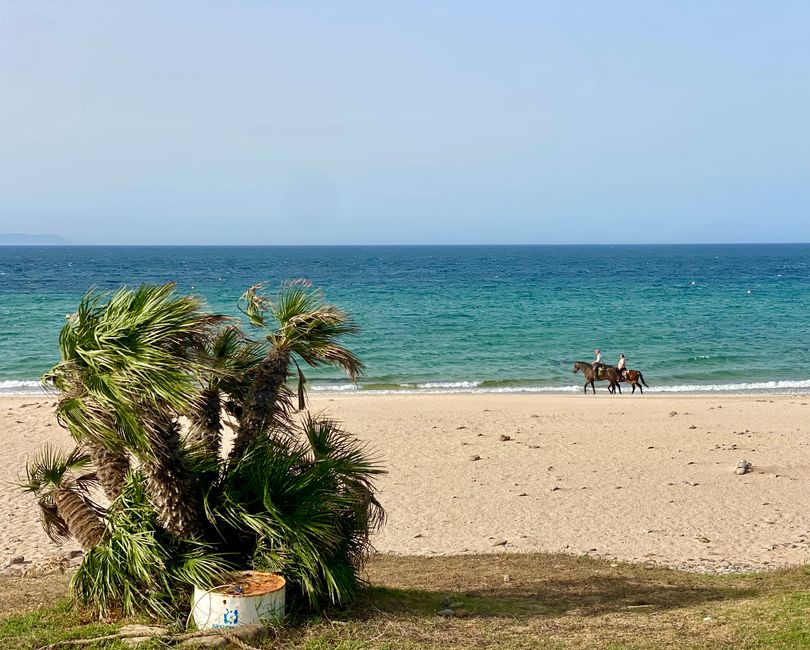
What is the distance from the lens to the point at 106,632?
6699 millimetres

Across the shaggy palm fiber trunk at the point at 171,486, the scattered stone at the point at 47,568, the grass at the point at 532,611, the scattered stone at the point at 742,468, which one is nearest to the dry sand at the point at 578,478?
the scattered stone at the point at 742,468

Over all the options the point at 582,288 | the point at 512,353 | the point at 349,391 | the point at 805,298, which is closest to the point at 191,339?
the point at 349,391

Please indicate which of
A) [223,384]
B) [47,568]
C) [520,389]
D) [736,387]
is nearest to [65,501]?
[223,384]

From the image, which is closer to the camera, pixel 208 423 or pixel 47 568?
pixel 208 423

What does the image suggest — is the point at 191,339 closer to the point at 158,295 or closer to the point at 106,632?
the point at 158,295

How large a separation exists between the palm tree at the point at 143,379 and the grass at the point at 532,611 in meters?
1.19

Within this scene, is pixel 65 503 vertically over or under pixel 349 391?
over

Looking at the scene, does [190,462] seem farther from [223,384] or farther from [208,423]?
[223,384]

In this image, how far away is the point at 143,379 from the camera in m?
6.31

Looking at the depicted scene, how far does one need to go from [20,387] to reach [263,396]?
25.6 meters

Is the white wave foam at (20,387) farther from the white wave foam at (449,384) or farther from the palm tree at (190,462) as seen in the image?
the palm tree at (190,462)

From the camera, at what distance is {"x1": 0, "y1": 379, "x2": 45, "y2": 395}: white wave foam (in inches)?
1141

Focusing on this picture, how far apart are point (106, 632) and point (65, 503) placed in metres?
1.32

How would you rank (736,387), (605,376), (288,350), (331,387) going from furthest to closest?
(736,387), (331,387), (605,376), (288,350)
